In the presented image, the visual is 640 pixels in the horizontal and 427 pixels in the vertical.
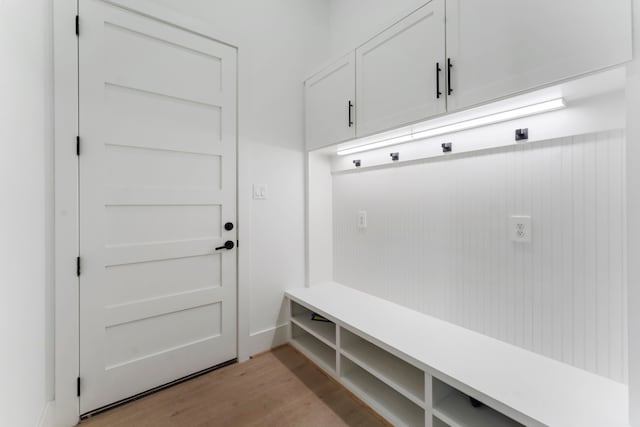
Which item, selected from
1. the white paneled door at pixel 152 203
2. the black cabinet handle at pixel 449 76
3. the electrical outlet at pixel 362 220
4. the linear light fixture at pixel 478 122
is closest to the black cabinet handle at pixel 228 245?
the white paneled door at pixel 152 203

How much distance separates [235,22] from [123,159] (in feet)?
4.35

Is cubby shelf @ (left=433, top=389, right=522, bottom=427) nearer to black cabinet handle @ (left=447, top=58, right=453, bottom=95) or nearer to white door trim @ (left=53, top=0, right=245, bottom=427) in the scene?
black cabinet handle @ (left=447, top=58, right=453, bottom=95)

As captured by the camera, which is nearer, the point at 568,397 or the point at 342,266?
the point at 568,397

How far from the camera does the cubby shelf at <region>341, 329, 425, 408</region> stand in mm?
1412

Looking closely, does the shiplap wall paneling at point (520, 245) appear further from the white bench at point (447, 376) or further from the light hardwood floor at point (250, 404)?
the light hardwood floor at point (250, 404)

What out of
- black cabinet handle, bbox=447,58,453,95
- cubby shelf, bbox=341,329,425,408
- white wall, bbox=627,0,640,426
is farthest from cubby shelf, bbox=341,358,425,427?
black cabinet handle, bbox=447,58,453,95

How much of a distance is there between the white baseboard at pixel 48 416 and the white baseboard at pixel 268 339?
110 centimetres

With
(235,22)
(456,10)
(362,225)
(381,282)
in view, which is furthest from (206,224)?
(456,10)

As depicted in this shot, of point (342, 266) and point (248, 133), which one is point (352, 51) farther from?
point (342, 266)

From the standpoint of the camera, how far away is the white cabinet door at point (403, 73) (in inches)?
54.2

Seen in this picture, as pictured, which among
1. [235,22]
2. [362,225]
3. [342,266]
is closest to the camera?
[235,22]

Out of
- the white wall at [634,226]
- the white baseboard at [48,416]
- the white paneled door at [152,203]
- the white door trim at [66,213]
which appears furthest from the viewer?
the white paneled door at [152,203]

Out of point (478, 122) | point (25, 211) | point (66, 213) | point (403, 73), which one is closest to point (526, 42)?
point (478, 122)

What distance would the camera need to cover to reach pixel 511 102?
1.22m
